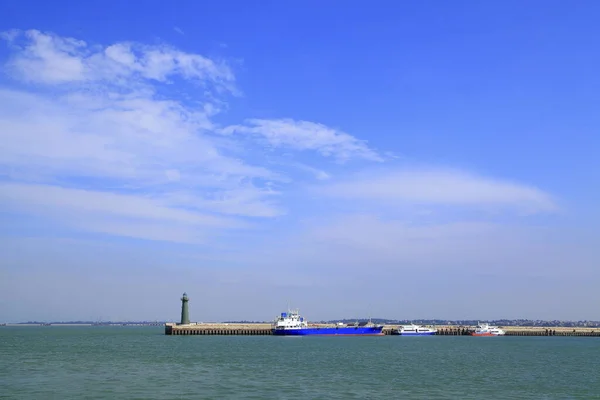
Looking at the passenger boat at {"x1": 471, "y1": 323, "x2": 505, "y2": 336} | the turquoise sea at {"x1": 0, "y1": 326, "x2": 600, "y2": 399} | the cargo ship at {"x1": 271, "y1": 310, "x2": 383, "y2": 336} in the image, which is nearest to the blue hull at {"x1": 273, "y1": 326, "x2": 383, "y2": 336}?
the cargo ship at {"x1": 271, "y1": 310, "x2": 383, "y2": 336}

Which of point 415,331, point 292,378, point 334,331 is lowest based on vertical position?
point 292,378

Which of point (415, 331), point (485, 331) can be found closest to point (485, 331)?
point (485, 331)

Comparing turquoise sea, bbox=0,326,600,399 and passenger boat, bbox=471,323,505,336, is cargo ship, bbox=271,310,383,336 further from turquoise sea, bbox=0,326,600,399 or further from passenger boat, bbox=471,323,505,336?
turquoise sea, bbox=0,326,600,399

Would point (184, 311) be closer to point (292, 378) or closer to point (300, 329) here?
point (300, 329)

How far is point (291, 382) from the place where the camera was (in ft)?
137

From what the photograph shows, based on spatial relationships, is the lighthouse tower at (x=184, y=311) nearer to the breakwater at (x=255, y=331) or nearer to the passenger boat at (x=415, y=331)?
the breakwater at (x=255, y=331)

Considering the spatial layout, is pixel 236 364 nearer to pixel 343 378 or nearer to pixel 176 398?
pixel 343 378

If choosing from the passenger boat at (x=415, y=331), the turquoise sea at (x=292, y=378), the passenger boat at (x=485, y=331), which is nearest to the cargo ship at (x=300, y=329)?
the passenger boat at (x=415, y=331)

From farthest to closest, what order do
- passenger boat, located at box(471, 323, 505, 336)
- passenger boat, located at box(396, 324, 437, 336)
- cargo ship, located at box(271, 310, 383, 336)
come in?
passenger boat, located at box(471, 323, 505, 336), passenger boat, located at box(396, 324, 437, 336), cargo ship, located at box(271, 310, 383, 336)

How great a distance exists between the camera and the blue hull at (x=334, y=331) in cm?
11994

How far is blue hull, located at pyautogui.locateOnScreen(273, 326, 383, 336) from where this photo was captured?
393 ft

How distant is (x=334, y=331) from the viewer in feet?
407

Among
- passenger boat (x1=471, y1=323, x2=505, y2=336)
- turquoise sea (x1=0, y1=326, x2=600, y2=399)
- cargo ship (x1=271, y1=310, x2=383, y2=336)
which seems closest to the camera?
turquoise sea (x1=0, y1=326, x2=600, y2=399)

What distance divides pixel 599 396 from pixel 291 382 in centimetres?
1971
